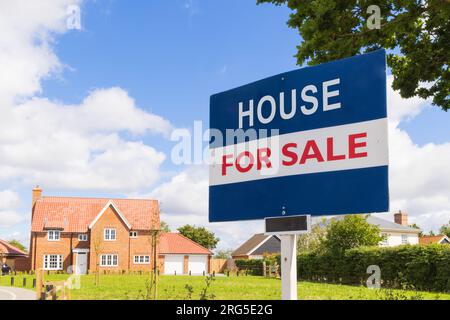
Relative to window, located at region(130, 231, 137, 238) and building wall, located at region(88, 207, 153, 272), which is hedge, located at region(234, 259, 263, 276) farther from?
window, located at region(130, 231, 137, 238)

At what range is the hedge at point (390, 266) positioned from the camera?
91.6 feet

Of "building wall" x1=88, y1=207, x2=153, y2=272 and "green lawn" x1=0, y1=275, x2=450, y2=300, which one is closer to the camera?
"green lawn" x1=0, y1=275, x2=450, y2=300

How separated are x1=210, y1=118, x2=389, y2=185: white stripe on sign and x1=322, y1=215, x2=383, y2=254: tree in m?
34.3

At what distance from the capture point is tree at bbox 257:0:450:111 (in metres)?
10.7

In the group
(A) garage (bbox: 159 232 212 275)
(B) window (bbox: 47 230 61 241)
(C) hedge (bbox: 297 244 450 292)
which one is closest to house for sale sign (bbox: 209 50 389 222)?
(C) hedge (bbox: 297 244 450 292)

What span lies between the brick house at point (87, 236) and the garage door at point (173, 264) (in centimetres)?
450

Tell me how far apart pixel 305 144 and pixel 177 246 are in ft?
198

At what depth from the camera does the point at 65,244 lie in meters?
55.6

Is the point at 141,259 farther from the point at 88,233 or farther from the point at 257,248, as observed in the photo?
the point at 257,248

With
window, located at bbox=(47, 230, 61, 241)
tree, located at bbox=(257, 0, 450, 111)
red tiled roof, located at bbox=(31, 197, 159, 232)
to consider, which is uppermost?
tree, located at bbox=(257, 0, 450, 111)

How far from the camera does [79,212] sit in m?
57.7

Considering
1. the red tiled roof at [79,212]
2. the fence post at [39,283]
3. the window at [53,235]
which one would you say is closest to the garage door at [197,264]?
the red tiled roof at [79,212]
